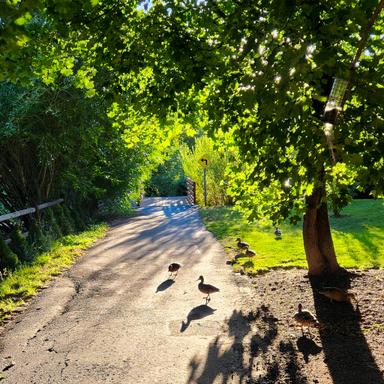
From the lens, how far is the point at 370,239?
1409 cm

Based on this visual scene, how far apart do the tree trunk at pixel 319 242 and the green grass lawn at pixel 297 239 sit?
823 millimetres

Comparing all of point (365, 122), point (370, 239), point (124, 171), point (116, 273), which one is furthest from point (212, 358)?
point (124, 171)

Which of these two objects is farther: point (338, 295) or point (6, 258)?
point (6, 258)

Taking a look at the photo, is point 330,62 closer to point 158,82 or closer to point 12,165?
point 158,82

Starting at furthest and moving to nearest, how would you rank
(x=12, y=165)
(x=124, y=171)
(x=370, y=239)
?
(x=124, y=171)
(x=12, y=165)
(x=370, y=239)

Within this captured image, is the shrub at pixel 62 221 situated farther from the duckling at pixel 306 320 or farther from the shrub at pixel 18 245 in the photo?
the duckling at pixel 306 320

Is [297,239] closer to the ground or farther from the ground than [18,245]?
closer to the ground

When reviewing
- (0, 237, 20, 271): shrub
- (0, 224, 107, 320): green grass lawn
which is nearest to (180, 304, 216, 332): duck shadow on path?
(0, 224, 107, 320): green grass lawn

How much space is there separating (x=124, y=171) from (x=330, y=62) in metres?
19.0

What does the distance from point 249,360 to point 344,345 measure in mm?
1239

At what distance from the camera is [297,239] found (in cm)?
1455

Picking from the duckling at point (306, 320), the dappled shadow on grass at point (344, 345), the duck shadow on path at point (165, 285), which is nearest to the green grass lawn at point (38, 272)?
the duck shadow on path at point (165, 285)

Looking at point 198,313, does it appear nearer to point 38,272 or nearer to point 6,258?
point 38,272

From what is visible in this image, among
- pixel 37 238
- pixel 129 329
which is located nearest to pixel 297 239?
pixel 37 238
